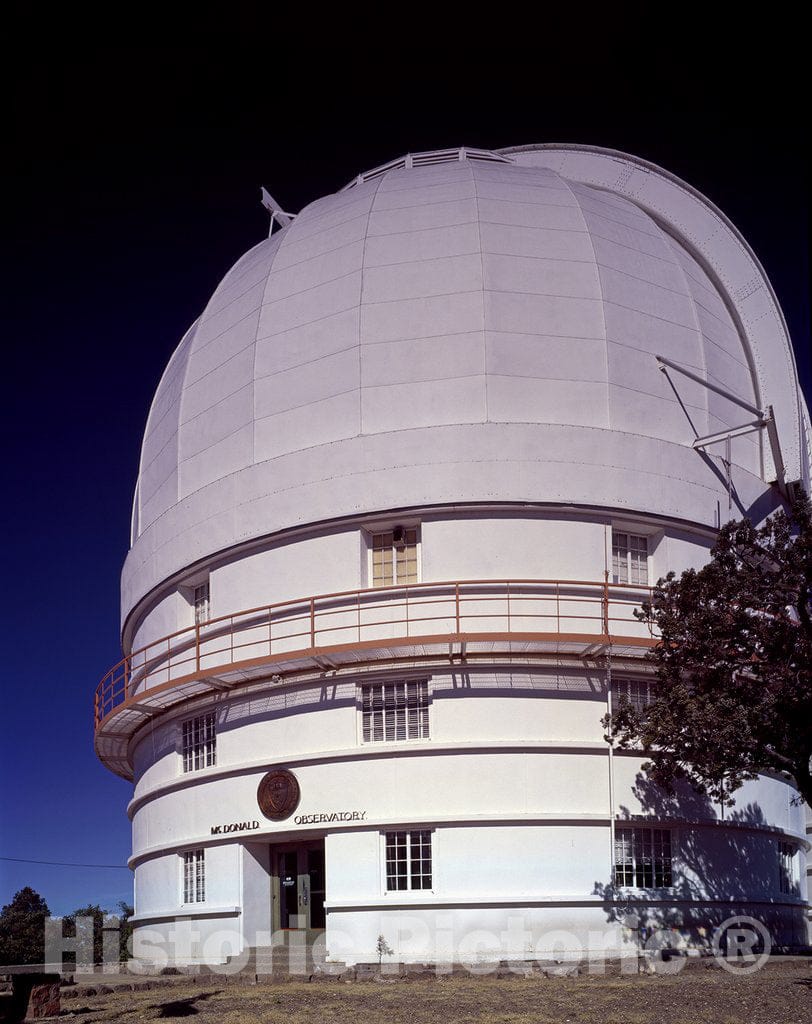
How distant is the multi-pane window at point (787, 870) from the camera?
26719 millimetres

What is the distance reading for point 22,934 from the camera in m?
55.1

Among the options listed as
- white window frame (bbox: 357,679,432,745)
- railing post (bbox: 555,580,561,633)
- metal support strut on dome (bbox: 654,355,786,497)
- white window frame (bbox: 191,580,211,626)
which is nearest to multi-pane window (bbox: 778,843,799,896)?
railing post (bbox: 555,580,561,633)

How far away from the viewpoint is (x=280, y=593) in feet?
86.1

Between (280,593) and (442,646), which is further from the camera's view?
(280,593)

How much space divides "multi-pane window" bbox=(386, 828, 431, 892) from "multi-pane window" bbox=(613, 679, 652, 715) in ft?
16.2

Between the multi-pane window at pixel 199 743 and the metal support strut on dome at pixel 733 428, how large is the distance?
12442mm

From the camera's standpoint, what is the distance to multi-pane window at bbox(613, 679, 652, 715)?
24969 mm

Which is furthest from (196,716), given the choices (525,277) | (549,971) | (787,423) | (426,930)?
(787,423)

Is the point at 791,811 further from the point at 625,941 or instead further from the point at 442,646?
the point at 442,646

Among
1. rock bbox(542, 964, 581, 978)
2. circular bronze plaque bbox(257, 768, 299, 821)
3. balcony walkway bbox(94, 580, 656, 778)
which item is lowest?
rock bbox(542, 964, 581, 978)

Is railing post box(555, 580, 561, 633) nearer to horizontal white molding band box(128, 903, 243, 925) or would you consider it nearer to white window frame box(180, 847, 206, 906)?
horizontal white molding band box(128, 903, 243, 925)

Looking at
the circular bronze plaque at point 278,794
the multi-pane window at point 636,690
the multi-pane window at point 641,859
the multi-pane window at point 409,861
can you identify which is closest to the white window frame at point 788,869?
the multi-pane window at point 641,859

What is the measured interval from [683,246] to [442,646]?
1456 cm

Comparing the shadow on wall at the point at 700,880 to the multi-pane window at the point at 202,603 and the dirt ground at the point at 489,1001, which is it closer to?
the dirt ground at the point at 489,1001
